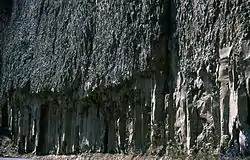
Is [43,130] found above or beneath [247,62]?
beneath

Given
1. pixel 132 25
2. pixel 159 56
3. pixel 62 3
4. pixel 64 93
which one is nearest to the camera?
pixel 159 56

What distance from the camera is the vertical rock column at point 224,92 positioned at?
408 inches

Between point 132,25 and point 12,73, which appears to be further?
point 12,73

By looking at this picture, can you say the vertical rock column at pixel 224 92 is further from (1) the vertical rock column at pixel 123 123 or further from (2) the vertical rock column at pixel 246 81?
(1) the vertical rock column at pixel 123 123

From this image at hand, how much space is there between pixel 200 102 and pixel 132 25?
4.28 metres

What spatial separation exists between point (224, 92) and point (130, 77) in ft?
15.4

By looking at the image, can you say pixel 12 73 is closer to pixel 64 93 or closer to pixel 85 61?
pixel 64 93

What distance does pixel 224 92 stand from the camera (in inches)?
412

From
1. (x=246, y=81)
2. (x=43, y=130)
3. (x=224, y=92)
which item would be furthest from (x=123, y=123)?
(x=43, y=130)

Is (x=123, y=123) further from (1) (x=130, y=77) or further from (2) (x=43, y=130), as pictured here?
(2) (x=43, y=130)

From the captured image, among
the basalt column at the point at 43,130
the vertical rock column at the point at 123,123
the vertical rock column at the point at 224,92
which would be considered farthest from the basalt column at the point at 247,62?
the basalt column at the point at 43,130

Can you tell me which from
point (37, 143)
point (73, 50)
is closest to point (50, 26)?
point (73, 50)

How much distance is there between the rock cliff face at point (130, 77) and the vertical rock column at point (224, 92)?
2 cm

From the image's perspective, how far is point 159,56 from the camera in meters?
13.5
